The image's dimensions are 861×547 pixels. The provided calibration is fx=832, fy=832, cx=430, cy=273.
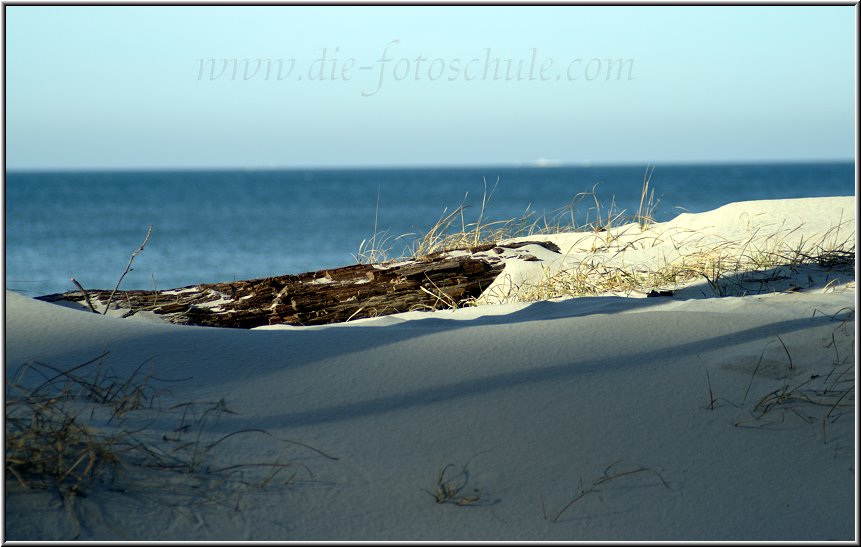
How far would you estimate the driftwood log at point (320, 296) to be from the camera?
172 inches

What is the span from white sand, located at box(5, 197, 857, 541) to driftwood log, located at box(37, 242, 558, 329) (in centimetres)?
100

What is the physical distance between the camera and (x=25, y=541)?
6.17 ft

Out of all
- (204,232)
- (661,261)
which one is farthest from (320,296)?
(204,232)

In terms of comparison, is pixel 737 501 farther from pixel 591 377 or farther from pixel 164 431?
pixel 164 431

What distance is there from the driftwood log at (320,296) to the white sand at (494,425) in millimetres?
Answer: 995

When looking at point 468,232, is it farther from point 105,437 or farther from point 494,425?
point 105,437

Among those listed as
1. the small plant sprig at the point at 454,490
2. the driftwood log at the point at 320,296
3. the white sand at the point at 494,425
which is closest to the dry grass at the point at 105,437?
the white sand at the point at 494,425

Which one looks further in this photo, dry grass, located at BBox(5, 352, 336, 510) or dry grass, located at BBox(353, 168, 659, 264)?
dry grass, located at BBox(353, 168, 659, 264)

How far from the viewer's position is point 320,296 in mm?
4453

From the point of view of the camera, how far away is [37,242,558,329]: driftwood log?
436 centimetres

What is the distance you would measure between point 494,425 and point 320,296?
2191 millimetres

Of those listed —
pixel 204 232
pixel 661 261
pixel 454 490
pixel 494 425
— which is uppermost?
pixel 661 261

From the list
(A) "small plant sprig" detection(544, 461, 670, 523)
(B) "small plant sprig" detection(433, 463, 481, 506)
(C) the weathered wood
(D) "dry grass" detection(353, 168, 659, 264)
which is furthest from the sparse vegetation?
(B) "small plant sprig" detection(433, 463, 481, 506)

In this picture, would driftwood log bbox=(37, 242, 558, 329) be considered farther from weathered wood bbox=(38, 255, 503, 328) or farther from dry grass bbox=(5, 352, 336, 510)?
dry grass bbox=(5, 352, 336, 510)
